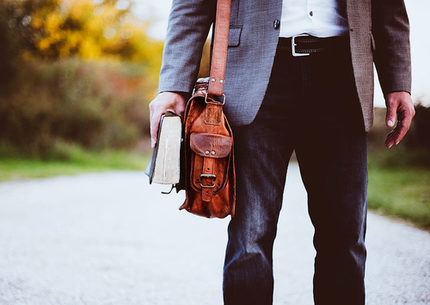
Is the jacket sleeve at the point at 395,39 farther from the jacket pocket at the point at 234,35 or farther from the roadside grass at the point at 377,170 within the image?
the roadside grass at the point at 377,170

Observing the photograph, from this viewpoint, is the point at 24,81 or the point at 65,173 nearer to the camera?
the point at 65,173

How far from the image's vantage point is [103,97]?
15.9 meters

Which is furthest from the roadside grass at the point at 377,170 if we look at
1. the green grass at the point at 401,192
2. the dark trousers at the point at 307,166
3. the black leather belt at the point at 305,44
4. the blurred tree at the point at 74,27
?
the blurred tree at the point at 74,27

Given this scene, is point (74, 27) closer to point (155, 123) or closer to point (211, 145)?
Answer: point (155, 123)

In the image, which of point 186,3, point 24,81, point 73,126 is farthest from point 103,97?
point 186,3

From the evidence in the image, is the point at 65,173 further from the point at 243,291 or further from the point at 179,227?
the point at 243,291

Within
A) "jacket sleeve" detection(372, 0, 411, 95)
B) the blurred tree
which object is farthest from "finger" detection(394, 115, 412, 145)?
the blurred tree

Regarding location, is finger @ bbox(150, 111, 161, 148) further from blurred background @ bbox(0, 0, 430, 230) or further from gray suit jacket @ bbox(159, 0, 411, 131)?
blurred background @ bbox(0, 0, 430, 230)

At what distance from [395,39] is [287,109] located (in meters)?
0.53

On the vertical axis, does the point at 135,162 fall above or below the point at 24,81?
below

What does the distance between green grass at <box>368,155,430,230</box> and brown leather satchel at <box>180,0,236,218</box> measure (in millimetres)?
3723

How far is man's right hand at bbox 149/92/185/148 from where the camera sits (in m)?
1.64

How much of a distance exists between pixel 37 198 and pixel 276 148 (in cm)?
579

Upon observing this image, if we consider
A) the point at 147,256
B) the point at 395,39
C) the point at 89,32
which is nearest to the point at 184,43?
the point at 395,39
